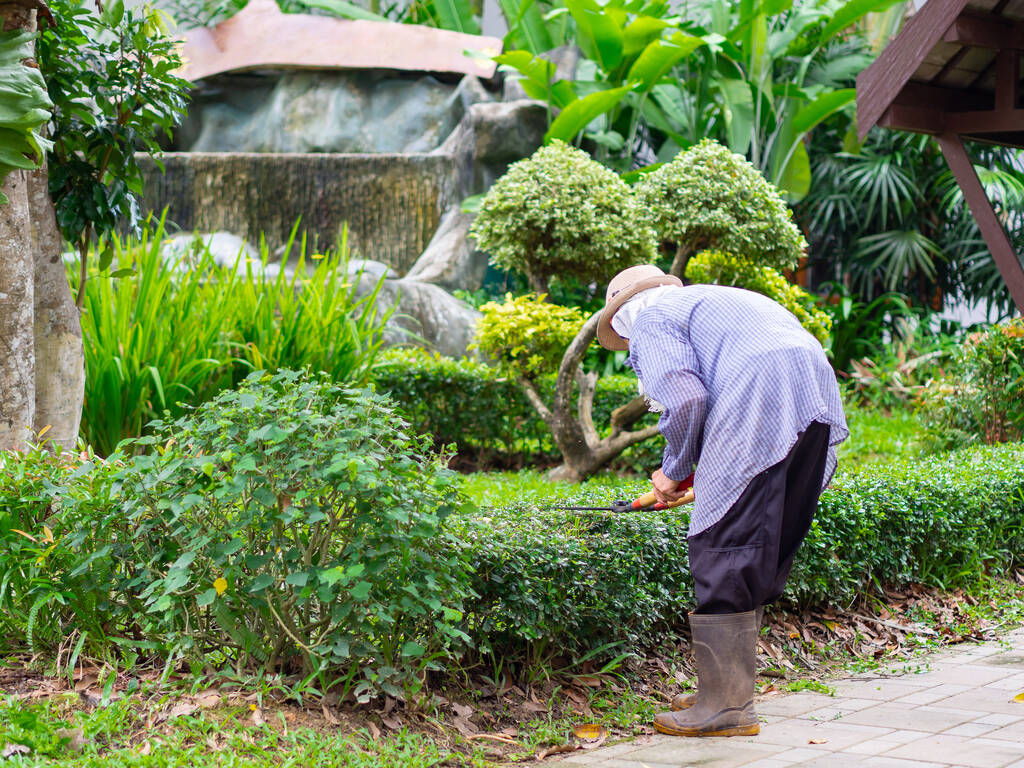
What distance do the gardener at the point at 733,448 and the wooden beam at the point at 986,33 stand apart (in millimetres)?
3640

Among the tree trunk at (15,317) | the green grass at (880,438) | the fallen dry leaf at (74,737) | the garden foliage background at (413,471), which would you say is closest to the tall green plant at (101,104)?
the garden foliage background at (413,471)

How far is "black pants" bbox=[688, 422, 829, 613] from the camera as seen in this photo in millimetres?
3318

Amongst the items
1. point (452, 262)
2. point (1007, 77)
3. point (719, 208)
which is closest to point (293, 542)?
point (719, 208)

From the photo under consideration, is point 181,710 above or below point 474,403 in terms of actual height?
above

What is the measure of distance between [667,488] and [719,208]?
169 inches

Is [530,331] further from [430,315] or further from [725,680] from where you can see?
[725,680]


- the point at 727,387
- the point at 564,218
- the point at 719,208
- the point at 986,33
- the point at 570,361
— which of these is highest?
the point at 986,33

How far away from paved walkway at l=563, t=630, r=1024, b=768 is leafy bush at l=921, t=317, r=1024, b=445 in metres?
4.60

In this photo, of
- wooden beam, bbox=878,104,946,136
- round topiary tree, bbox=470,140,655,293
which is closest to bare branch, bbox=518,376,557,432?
round topiary tree, bbox=470,140,655,293

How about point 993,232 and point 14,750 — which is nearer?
point 14,750

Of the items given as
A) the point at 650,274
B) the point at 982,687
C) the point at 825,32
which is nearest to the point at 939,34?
the point at 650,274

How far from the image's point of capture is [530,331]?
745cm

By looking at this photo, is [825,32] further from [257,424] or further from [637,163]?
[257,424]

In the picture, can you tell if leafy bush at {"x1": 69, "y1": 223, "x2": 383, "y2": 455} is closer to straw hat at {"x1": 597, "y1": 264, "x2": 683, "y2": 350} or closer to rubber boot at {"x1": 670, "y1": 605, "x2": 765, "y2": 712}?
straw hat at {"x1": 597, "y1": 264, "x2": 683, "y2": 350}
